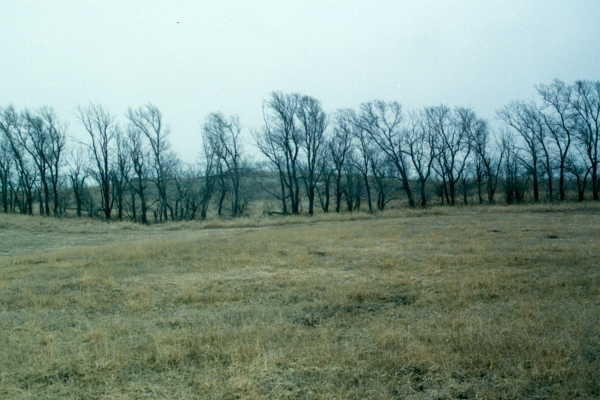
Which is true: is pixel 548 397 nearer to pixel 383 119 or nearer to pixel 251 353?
pixel 251 353

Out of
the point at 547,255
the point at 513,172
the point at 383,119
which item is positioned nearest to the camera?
the point at 547,255

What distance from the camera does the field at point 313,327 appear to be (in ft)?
13.5

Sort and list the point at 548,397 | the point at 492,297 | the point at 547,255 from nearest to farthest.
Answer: the point at 548,397 < the point at 492,297 < the point at 547,255

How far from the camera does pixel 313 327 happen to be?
20.0 feet

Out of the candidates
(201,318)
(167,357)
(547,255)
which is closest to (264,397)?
(167,357)

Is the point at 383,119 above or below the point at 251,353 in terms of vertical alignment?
above

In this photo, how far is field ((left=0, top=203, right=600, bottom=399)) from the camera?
4.12m

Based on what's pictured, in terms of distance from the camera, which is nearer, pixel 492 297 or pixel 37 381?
pixel 37 381

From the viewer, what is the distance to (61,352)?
5227 millimetres

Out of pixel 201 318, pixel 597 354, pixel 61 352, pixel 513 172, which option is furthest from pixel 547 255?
pixel 513 172

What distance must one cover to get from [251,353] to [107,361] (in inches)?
68.4

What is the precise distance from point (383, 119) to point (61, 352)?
45.2 meters

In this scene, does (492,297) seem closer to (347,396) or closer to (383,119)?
(347,396)

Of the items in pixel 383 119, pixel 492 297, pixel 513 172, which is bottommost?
pixel 492 297
